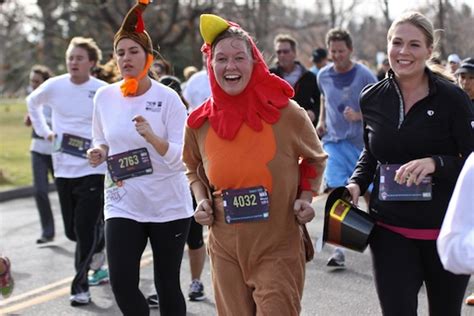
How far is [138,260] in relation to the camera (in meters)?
4.46

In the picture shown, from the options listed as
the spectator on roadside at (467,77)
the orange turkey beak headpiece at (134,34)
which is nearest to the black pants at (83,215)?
the orange turkey beak headpiece at (134,34)

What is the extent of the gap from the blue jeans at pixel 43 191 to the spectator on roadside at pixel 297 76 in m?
3.03

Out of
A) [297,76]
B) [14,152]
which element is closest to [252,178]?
[297,76]

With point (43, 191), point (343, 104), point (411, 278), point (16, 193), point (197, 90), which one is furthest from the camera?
point (16, 193)

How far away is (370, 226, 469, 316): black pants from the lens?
364 cm

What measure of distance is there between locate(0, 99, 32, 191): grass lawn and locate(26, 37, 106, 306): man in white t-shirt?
798 cm

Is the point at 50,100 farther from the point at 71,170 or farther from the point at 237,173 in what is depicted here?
the point at 237,173

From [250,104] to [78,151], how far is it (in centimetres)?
319

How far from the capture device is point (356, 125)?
7.39m

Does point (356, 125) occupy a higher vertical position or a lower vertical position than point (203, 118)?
lower

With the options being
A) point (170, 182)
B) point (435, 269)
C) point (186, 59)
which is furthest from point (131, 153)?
point (186, 59)

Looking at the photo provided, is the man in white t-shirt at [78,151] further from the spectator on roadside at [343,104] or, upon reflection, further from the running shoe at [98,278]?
the spectator on roadside at [343,104]

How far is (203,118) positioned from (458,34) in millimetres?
11075

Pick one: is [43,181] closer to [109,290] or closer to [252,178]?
[109,290]
